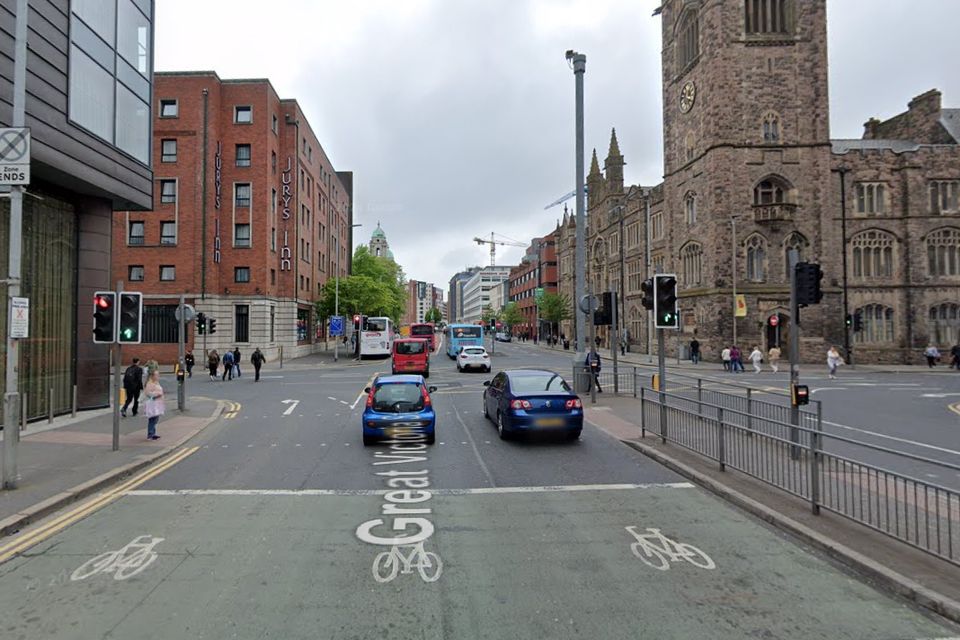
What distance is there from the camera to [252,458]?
1034 centimetres

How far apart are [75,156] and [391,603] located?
47.5ft

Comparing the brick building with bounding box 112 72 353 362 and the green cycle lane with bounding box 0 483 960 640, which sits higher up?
the brick building with bounding box 112 72 353 362

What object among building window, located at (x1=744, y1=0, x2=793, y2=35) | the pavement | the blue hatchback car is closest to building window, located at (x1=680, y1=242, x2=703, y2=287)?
building window, located at (x1=744, y1=0, x2=793, y2=35)

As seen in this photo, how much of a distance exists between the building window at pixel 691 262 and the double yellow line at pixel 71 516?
37.7 m

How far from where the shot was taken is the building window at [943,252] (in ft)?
130

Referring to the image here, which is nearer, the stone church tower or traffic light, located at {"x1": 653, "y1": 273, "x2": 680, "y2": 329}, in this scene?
traffic light, located at {"x1": 653, "y1": 273, "x2": 680, "y2": 329}

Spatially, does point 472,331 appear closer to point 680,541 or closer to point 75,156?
point 75,156

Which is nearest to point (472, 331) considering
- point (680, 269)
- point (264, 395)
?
Answer: point (680, 269)

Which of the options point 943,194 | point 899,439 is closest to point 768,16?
point 943,194

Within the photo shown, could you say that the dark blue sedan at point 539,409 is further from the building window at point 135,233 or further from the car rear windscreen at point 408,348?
the building window at point 135,233

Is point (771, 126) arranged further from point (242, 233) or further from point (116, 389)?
point (116, 389)

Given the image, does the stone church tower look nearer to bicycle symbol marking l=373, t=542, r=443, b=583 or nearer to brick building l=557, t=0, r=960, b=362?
brick building l=557, t=0, r=960, b=362

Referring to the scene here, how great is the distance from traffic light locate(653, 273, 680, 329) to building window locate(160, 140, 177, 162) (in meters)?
36.3

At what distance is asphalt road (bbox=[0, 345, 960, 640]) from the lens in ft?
13.6
